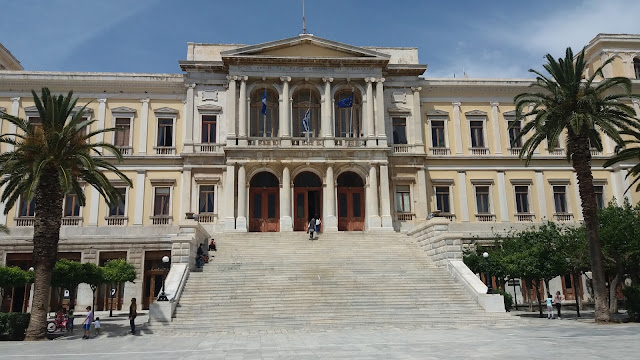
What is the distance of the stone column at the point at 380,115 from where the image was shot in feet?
117

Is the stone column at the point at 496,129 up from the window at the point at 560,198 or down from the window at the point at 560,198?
up

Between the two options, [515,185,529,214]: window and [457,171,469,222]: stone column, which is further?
[515,185,529,214]: window

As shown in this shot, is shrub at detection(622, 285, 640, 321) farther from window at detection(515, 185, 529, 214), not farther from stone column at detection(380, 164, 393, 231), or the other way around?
window at detection(515, 185, 529, 214)

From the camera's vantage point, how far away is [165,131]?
121 ft

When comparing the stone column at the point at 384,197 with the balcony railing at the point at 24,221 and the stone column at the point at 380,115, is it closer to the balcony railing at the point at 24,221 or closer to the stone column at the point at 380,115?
the stone column at the point at 380,115

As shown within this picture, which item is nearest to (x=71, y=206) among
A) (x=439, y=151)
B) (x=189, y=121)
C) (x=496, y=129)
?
(x=189, y=121)

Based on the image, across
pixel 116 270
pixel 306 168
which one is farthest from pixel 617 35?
pixel 116 270

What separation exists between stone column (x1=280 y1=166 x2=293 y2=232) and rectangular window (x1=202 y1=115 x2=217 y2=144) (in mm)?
5966

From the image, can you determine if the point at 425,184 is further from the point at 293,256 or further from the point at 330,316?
the point at 330,316

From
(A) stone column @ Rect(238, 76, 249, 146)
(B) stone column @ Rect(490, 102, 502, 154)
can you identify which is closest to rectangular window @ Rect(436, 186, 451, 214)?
(B) stone column @ Rect(490, 102, 502, 154)

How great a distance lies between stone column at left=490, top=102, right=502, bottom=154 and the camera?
126 ft

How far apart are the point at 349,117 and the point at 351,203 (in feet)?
21.0

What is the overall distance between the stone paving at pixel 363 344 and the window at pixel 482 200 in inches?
689

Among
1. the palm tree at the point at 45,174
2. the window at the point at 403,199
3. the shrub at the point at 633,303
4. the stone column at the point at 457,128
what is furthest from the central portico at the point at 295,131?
the shrub at the point at 633,303
